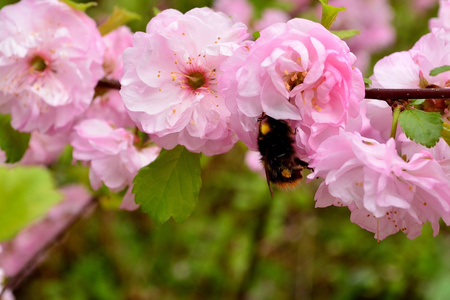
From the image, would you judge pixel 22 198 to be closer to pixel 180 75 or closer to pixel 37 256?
pixel 180 75

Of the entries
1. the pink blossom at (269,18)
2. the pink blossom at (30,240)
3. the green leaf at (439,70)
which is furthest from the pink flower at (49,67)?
the pink blossom at (269,18)

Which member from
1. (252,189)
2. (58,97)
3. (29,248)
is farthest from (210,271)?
(58,97)

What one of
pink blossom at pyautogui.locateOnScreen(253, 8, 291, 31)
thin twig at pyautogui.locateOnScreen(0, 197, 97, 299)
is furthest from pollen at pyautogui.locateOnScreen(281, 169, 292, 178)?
pink blossom at pyautogui.locateOnScreen(253, 8, 291, 31)

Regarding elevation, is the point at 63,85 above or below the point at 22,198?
below

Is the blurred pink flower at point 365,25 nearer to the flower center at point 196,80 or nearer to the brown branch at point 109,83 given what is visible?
the brown branch at point 109,83

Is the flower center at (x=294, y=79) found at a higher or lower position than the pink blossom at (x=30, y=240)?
higher

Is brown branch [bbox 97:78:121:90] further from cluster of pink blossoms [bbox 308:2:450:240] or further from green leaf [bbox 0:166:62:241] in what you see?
green leaf [bbox 0:166:62:241]

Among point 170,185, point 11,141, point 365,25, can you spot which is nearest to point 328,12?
point 170,185
